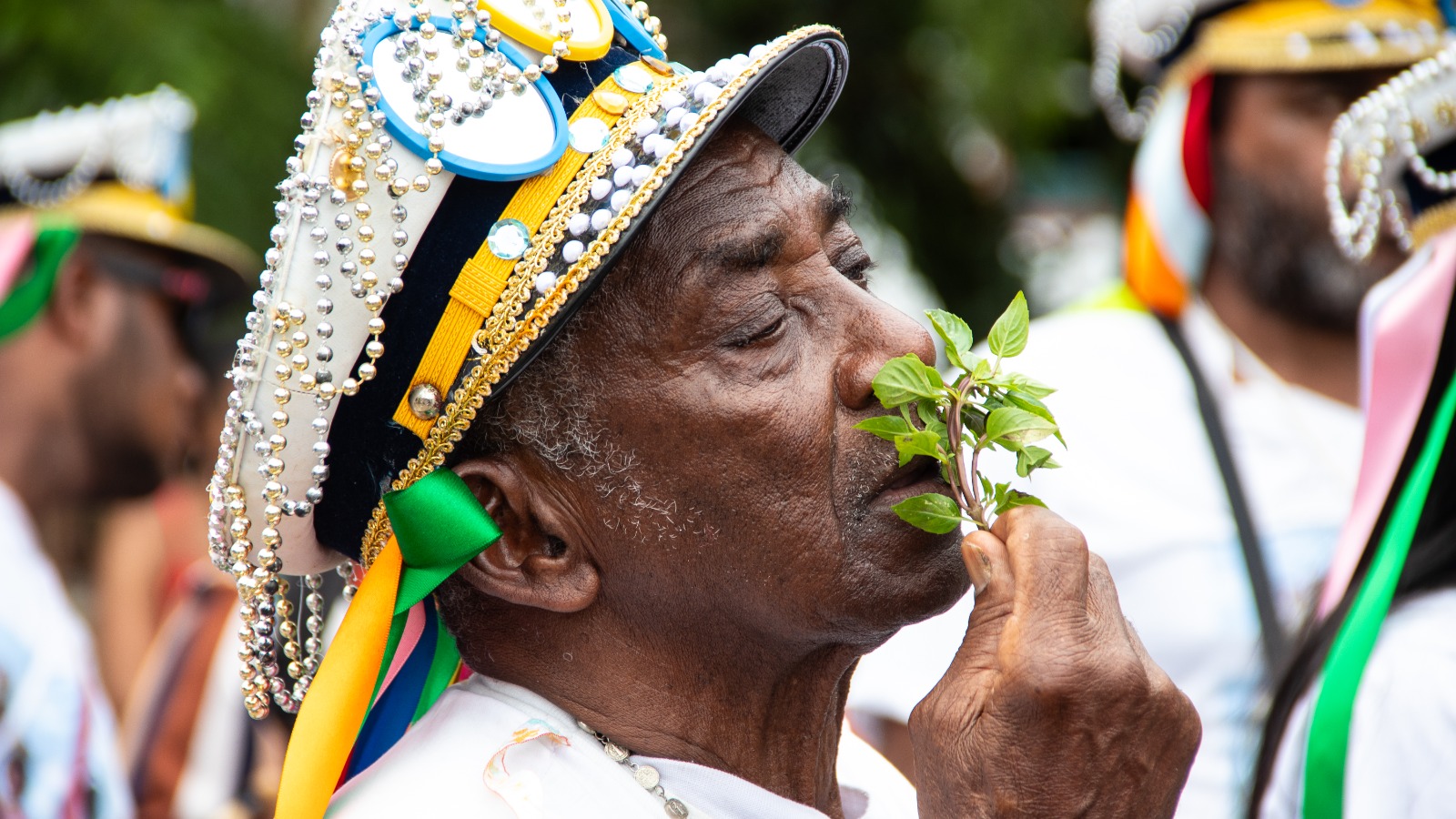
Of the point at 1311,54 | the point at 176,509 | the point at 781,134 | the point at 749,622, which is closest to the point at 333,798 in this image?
the point at 749,622

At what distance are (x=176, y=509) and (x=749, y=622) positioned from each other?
5967 millimetres

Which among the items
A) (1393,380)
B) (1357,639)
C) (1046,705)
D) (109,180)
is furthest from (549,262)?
(109,180)

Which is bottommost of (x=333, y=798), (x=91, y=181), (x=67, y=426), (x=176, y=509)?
(x=176, y=509)

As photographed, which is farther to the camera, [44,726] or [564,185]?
[44,726]

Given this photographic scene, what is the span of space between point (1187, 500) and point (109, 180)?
13.8 ft

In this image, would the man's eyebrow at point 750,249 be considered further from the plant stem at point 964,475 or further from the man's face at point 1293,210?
the man's face at point 1293,210

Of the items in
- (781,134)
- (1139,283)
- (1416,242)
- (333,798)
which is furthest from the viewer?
(1139,283)

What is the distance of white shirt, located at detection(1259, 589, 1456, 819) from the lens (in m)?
2.71

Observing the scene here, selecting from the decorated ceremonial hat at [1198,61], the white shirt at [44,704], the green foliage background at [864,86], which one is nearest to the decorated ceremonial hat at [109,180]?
the green foliage background at [864,86]

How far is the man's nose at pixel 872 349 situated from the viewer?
2117 millimetres

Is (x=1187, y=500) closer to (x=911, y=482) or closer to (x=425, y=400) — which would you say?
(x=911, y=482)

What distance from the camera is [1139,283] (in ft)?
14.8

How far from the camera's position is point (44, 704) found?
4547 millimetres

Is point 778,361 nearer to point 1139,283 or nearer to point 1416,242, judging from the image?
point 1416,242
